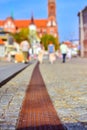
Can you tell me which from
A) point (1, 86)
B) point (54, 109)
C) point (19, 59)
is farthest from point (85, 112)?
point (19, 59)

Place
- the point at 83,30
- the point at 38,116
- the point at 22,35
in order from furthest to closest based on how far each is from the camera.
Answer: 1. the point at 22,35
2. the point at 83,30
3. the point at 38,116

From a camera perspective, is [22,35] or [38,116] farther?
[22,35]

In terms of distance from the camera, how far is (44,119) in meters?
5.95

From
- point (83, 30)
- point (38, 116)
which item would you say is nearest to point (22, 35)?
point (83, 30)

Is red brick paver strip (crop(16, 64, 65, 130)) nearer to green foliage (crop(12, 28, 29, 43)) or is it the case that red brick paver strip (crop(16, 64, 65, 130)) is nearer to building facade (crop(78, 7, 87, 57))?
building facade (crop(78, 7, 87, 57))

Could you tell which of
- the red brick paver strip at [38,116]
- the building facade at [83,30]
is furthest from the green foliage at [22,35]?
the red brick paver strip at [38,116]

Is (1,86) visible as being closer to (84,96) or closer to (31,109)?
(84,96)

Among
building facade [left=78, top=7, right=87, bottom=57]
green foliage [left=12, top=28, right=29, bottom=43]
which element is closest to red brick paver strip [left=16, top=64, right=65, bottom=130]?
building facade [left=78, top=7, right=87, bottom=57]

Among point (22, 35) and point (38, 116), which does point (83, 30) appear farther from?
point (38, 116)

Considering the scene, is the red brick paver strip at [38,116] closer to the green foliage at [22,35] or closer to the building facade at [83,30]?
the building facade at [83,30]

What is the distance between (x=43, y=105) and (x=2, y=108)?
730 millimetres

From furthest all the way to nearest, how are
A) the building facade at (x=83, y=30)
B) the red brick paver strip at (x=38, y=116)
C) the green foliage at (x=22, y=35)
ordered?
the green foliage at (x=22, y=35), the building facade at (x=83, y=30), the red brick paver strip at (x=38, y=116)

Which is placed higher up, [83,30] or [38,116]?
[38,116]

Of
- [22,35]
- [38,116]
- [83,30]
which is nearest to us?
[38,116]
